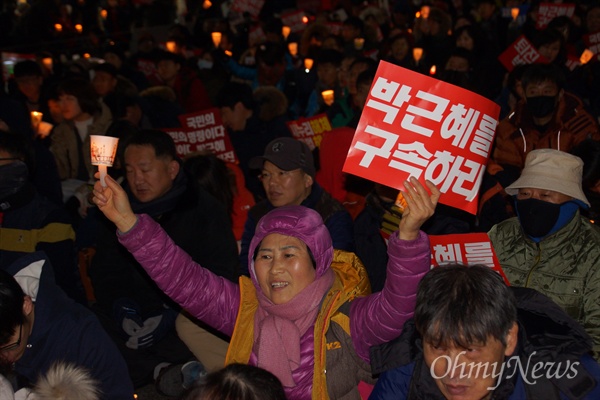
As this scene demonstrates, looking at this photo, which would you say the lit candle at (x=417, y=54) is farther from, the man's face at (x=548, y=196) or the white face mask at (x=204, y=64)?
the man's face at (x=548, y=196)

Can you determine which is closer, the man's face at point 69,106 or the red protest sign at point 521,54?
the man's face at point 69,106

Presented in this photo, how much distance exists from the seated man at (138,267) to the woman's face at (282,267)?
1778 millimetres

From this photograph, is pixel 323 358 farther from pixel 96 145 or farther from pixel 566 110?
pixel 566 110

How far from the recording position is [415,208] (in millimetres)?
3262

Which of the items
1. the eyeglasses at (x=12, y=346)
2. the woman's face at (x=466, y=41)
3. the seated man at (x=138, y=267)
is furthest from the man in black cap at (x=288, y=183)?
the woman's face at (x=466, y=41)

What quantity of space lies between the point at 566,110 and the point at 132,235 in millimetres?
4206

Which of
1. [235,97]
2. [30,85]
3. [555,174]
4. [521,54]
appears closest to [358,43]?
[521,54]

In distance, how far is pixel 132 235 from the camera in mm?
3553

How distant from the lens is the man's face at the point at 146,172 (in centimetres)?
541

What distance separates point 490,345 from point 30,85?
8.46 metres

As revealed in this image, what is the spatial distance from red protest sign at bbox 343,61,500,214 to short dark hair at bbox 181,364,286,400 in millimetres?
1451

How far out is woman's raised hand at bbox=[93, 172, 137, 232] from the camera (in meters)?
3.49

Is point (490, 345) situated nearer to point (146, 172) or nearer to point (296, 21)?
point (146, 172)

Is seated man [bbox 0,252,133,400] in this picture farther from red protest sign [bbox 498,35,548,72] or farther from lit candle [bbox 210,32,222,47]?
lit candle [bbox 210,32,222,47]
